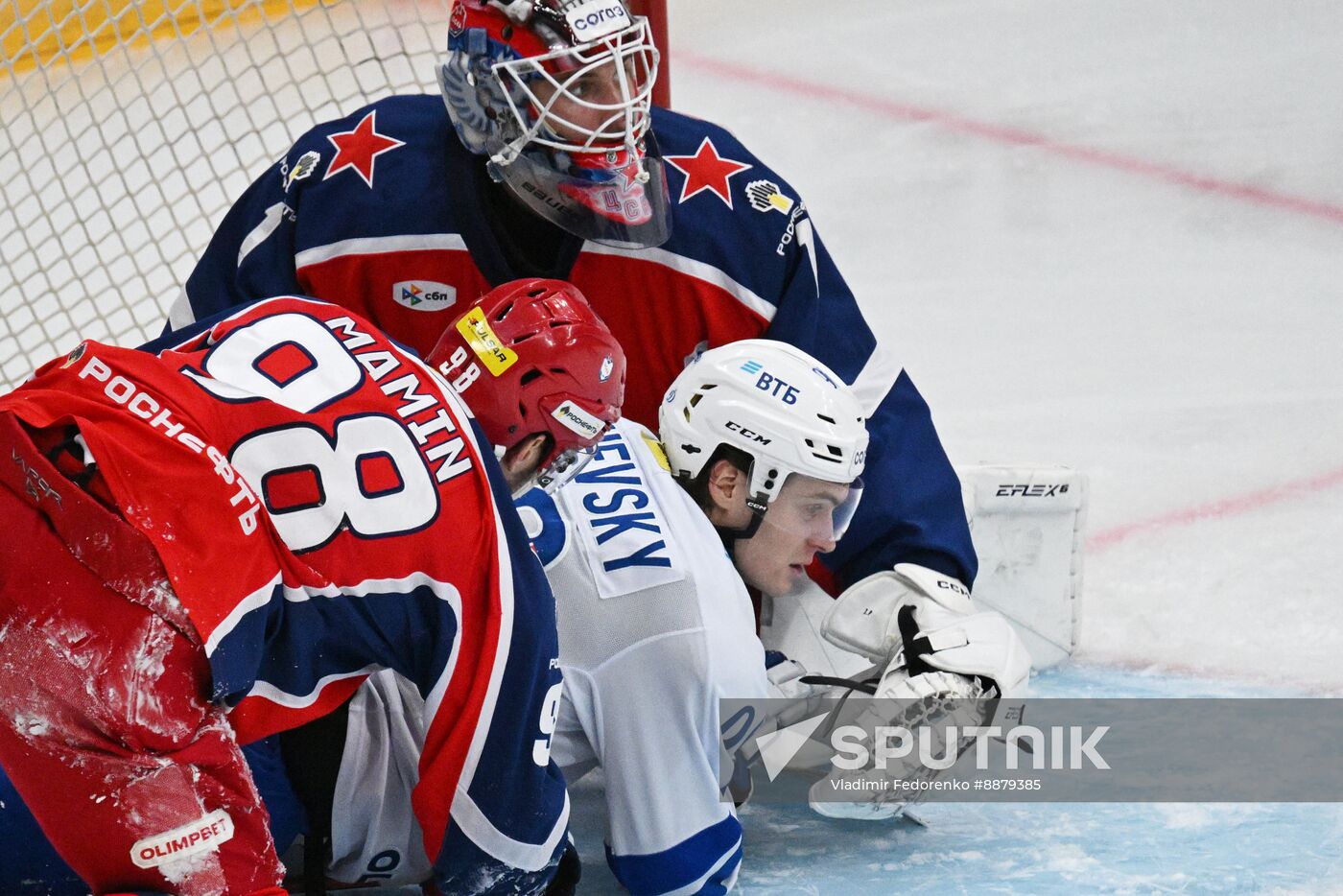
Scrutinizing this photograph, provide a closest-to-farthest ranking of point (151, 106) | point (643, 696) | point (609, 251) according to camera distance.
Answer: point (643, 696)
point (609, 251)
point (151, 106)

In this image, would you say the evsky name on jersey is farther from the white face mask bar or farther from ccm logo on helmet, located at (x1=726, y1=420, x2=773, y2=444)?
the white face mask bar

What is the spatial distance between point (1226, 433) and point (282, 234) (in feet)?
7.63

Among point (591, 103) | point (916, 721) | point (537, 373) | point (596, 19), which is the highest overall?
point (596, 19)

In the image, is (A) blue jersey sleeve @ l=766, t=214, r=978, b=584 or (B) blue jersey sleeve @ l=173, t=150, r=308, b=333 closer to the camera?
(A) blue jersey sleeve @ l=766, t=214, r=978, b=584

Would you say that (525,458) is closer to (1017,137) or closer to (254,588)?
(254,588)

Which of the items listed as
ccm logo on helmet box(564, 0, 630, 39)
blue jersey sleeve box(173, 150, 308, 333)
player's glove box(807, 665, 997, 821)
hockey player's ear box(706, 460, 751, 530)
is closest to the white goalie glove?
player's glove box(807, 665, 997, 821)

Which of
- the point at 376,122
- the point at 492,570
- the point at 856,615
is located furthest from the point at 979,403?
the point at 492,570

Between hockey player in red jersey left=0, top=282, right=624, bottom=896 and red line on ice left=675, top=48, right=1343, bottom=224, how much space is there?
→ 3.08 m

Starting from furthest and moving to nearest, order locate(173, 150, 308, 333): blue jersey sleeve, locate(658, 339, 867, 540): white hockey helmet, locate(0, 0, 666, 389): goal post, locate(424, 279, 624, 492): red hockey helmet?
locate(0, 0, 666, 389): goal post → locate(173, 150, 308, 333): blue jersey sleeve → locate(658, 339, 867, 540): white hockey helmet → locate(424, 279, 624, 492): red hockey helmet

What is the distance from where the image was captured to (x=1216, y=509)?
3705 millimetres

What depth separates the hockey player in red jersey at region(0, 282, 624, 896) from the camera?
1.61 meters

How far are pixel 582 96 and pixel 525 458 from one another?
2.37 feet

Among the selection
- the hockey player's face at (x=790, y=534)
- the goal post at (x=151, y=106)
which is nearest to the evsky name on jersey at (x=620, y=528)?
the hockey player's face at (x=790, y=534)

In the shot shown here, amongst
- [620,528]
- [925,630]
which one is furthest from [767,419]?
[925,630]
